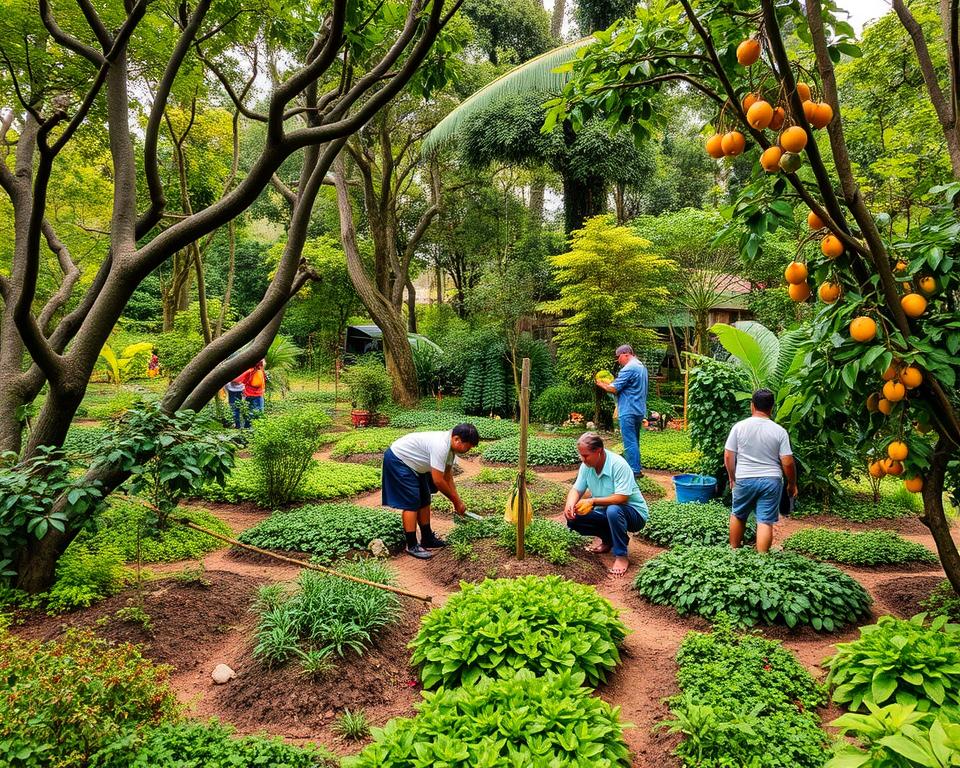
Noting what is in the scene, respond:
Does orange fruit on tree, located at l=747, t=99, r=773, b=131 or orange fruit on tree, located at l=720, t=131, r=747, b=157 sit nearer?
orange fruit on tree, located at l=747, t=99, r=773, b=131

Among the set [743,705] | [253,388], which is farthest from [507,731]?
[253,388]

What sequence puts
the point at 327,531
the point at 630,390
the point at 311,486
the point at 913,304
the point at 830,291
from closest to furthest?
the point at 913,304
the point at 830,291
the point at 327,531
the point at 311,486
the point at 630,390

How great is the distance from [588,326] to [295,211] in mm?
8791

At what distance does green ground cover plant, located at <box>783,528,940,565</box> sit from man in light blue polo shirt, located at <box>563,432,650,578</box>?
1.87 metres

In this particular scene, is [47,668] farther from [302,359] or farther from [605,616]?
[302,359]

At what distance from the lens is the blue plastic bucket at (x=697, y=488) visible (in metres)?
7.33

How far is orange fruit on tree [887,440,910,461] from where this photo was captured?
8.93 feet

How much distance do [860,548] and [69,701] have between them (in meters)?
6.56

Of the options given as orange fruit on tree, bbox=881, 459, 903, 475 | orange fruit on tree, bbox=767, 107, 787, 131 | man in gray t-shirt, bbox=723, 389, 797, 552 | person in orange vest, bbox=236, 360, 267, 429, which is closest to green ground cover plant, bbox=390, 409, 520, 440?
person in orange vest, bbox=236, 360, 267, 429

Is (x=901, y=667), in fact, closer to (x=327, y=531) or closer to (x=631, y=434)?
(x=327, y=531)

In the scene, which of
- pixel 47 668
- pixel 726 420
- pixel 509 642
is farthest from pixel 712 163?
pixel 47 668

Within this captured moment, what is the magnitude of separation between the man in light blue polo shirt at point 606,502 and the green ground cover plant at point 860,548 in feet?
6.13

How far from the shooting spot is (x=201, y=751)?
271 centimetres

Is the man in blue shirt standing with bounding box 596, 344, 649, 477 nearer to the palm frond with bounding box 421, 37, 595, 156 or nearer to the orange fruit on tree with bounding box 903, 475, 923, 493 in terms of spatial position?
the orange fruit on tree with bounding box 903, 475, 923, 493
